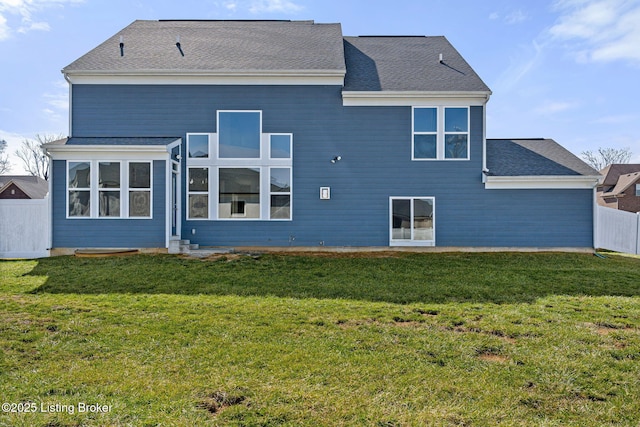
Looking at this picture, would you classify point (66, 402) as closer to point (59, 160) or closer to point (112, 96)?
point (59, 160)

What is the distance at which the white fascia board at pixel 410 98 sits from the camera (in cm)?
1191

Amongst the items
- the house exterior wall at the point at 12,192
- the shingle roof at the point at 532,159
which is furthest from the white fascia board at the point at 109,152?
the house exterior wall at the point at 12,192

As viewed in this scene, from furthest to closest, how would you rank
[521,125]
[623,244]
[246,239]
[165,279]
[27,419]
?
[521,125], [623,244], [246,239], [165,279], [27,419]

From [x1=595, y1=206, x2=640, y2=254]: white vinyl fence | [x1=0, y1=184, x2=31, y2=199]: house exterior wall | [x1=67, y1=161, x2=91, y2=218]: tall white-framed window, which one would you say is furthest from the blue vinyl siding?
[x1=0, y1=184, x2=31, y2=199]: house exterior wall

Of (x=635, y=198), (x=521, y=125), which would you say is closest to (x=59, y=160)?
(x=521, y=125)

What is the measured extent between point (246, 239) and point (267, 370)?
8693 millimetres

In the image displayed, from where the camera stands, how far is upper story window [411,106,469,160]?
12.1 metres

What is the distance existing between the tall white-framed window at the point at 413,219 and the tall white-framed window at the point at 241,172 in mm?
3337

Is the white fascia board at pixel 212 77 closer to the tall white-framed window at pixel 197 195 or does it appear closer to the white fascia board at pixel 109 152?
the white fascia board at pixel 109 152

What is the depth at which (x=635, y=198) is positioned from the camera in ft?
112

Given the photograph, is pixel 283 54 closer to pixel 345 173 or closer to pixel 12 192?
pixel 345 173

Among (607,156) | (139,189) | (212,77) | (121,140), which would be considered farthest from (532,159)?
(607,156)

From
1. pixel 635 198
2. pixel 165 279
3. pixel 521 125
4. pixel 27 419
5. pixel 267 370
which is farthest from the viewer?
pixel 635 198

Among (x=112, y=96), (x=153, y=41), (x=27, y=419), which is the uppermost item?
(x=153, y=41)
